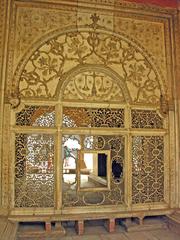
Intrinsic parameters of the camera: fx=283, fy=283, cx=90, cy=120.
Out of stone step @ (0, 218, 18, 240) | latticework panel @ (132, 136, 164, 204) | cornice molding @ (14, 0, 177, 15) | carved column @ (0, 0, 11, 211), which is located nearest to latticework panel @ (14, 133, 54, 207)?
stone step @ (0, 218, 18, 240)

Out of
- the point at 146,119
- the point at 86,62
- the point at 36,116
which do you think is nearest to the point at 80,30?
the point at 86,62

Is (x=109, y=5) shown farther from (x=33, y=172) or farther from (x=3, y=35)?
(x=33, y=172)

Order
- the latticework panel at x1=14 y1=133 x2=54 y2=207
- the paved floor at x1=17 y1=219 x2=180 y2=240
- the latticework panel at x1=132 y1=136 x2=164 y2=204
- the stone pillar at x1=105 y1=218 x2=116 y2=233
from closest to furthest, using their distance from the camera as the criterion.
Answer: the paved floor at x1=17 y1=219 x2=180 y2=240 → the latticework panel at x1=14 y1=133 x2=54 y2=207 → the stone pillar at x1=105 y1=218 x2=116 y2=233 → the latticework panel at x1=132 y1=136 x2=164 y2=204

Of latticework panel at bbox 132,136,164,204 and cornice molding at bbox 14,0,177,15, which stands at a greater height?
cornice molding at bbox 14,0,177,15

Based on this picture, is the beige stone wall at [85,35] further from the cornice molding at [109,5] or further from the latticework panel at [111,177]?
the latticework panel at [111,177]

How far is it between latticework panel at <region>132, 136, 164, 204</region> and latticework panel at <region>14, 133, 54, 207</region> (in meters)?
1.12

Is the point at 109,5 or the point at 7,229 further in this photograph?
the point at 109,5

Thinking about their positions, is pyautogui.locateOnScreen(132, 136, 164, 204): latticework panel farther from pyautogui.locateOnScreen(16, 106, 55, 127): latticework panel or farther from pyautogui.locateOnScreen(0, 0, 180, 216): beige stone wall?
pyautogui.locateOnScreen(16, 106, 55, 127): latticework panel

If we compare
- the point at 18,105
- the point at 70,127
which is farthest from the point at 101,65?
the point at 18,105

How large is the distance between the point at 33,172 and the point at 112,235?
1.25 m

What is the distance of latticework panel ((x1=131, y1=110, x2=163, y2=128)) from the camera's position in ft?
12.6

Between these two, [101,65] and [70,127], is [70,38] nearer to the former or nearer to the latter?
[101,65]

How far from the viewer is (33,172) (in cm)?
350

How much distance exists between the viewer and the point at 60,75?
144 inches
